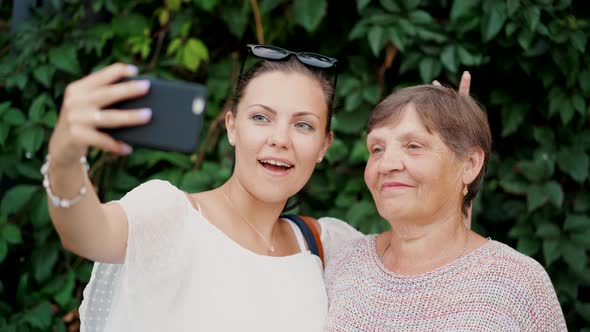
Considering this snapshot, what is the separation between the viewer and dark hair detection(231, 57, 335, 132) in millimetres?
2070

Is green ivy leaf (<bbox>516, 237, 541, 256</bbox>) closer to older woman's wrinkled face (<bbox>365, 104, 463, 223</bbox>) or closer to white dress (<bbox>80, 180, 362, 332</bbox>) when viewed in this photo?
older woman's wrinkled face (<bbox>365, 104, 463, 223</bbox>)

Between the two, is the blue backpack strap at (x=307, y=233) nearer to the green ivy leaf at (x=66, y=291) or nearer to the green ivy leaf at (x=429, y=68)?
the green ivy leaf at (x=429, y=68)

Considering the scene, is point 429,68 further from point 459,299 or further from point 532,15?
point 459,299

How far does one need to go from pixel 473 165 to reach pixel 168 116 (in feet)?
3.59

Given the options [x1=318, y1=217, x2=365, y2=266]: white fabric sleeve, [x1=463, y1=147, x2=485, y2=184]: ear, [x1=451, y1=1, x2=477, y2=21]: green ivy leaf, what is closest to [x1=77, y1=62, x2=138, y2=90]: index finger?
[x1=463, y1=147, x2=485, y2=184]: ear

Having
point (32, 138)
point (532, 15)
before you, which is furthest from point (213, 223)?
point (532, 15)

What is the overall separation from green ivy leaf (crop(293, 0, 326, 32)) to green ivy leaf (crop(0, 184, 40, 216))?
1.25 meters

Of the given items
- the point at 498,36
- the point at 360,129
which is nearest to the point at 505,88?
the point at 498,36

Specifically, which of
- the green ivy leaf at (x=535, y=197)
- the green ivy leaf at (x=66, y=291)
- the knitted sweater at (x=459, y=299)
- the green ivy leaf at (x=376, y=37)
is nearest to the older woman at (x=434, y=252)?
the knitted sweater at (x=459, y=299)

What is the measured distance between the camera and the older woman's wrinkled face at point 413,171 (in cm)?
191

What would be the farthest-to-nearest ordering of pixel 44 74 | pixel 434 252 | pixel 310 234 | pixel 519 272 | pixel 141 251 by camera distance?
pixel 44 74 < pixel 310 234 < pixel 434 252 < pixel 519 272 < pixel 141 251

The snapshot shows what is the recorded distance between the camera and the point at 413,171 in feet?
6.21

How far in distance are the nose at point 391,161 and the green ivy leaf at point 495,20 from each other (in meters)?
0.99

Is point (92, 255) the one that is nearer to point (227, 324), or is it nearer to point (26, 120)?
point (227, 324)
